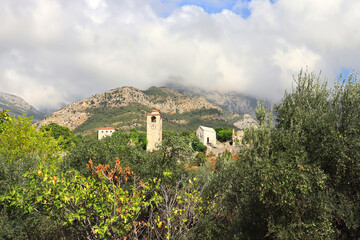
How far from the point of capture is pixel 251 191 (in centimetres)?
1083

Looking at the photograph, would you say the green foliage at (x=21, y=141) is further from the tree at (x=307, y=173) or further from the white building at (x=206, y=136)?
the white building at (x=206, y=136)

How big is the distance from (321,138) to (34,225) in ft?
51.8

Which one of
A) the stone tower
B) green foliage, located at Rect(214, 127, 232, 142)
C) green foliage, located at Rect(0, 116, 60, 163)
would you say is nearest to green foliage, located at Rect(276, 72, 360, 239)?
green foliage, located at Rect(0, 116, 60, 163)

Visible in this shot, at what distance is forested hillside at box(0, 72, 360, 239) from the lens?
755 cm

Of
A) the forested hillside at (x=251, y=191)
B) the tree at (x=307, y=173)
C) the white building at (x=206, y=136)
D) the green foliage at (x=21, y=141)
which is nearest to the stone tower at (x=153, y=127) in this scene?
the white building at (x=206, y=136)

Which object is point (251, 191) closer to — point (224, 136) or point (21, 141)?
point (21, 141)

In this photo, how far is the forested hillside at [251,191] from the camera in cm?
755

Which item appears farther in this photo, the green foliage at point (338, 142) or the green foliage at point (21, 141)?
the green foliage at point (21, 141)

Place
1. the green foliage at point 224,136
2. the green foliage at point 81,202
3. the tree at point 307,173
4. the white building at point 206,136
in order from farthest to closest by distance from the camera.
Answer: the green foliage at point 224,136
the white building at point 206,136
the tree at point 307,173
the green foliage at point 81,202

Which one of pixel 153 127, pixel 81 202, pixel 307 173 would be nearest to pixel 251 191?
pixel 307 173

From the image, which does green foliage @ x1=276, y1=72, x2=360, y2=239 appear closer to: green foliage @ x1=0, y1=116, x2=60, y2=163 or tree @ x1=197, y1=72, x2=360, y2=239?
tree @ x1=197, y1=72, x2=360, y2=239

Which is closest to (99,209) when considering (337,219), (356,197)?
(337,219)

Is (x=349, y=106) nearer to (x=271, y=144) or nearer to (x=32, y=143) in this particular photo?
(x=271, y=144)

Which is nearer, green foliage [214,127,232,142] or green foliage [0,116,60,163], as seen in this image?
green foliage [0,116,60,163]
